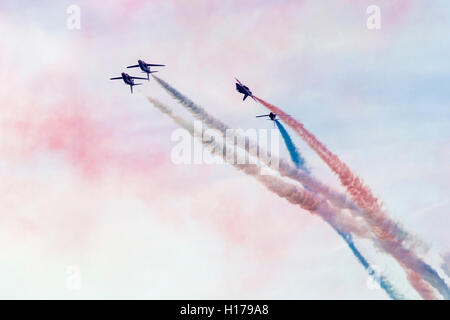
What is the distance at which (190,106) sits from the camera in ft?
490

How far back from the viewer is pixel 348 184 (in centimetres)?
14862

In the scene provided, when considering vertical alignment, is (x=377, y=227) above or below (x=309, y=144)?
below

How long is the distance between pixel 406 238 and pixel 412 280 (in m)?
6.04

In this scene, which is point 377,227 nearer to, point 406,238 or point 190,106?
point 406,238

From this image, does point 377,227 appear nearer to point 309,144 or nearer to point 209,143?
point 309,144
